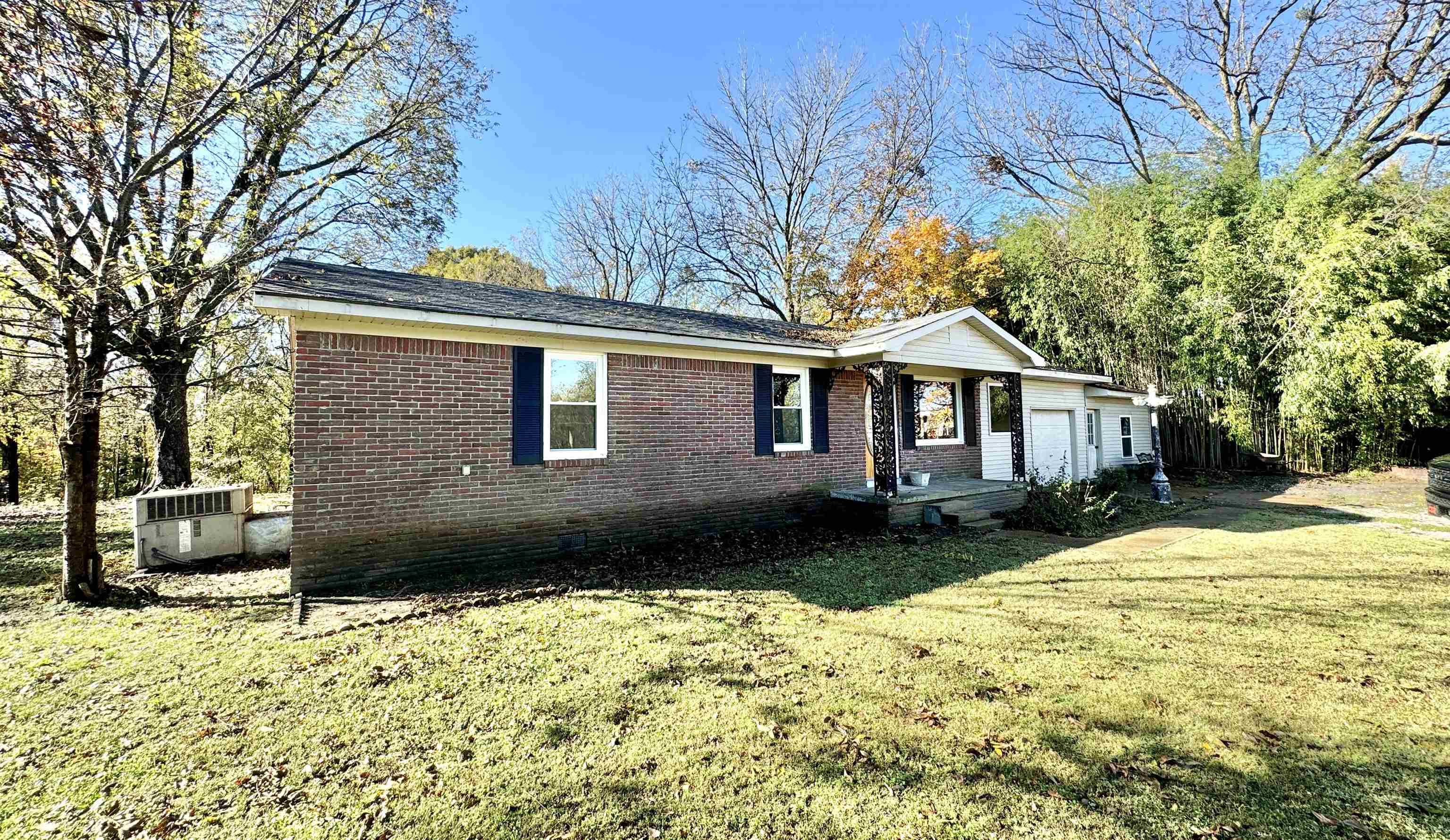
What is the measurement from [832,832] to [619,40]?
15445 millimetres

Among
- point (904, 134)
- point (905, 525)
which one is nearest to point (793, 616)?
point (905, 525)

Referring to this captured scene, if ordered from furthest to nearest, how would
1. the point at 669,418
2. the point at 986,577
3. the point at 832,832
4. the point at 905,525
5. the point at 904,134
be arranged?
the point at 904,134 < the point at 905,525 < the point at 669,418 < the point at 986,577 < the point at 832,832

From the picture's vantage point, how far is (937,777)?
2.70 meters

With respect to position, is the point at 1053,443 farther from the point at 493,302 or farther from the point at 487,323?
the point at 487,323

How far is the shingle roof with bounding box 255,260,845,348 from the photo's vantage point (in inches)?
236

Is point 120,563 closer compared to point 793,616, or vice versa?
point 793,616

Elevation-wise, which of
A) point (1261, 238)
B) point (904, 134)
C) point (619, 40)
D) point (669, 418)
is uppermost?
point (904, 134)

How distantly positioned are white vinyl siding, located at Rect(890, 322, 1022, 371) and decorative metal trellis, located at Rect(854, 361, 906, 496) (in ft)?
1.06

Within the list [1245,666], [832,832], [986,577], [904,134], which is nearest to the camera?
[832,832]

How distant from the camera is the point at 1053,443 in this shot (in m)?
13.9

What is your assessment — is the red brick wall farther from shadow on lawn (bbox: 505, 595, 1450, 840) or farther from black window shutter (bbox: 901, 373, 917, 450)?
shadow on lawn (bbox: 505, 595, 1450, 840)

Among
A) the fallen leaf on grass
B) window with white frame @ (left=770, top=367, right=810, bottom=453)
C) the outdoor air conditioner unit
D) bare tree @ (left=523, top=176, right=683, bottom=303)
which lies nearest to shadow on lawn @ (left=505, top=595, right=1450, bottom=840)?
the fallen leaf on grass

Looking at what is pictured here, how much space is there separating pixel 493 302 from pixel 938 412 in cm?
896

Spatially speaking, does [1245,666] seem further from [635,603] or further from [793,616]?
[635,603]
